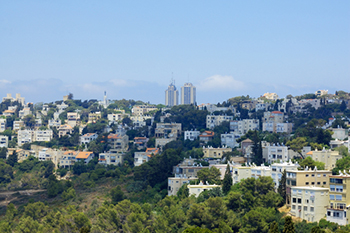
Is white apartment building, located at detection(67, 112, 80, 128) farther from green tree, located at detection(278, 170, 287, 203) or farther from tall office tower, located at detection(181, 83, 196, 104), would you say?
tall office tower, located at detection(181, 83, 196, 104)

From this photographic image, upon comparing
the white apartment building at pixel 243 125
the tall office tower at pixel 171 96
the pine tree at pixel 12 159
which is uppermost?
the tall office tower at pixel 171 96

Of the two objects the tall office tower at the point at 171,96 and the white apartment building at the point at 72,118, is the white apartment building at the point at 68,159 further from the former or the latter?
the tall office tower at the point at 171,96

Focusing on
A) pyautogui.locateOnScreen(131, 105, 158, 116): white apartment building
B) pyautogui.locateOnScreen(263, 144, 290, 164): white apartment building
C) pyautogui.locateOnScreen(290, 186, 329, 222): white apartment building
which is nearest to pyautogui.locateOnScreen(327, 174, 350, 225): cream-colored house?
pyautogui.locateOnScreen(290, 186, 329, 222): white apartment building

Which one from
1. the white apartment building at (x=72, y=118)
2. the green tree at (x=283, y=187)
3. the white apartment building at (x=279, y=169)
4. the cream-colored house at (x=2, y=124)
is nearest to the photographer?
the green tree at (x=283, y=187)

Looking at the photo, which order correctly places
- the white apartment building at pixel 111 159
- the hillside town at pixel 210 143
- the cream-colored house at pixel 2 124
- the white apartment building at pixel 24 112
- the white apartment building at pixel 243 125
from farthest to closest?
the white apartment building at pixel 24 112
the cream-colored house at pixel 2 124
the white apartment building at pixel 243 125
the white apartment building at pixel 111 159
the hillside town at pixel 210 143

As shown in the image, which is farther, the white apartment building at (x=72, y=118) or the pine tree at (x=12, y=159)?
the white apartment building at (x=72, y=118)

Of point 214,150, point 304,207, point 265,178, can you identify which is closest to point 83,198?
point 214,150

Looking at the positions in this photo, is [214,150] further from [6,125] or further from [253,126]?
[6,125]

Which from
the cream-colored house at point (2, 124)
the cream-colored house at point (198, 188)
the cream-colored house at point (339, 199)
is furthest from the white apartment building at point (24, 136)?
the cream-colored house at point (339, 199)
